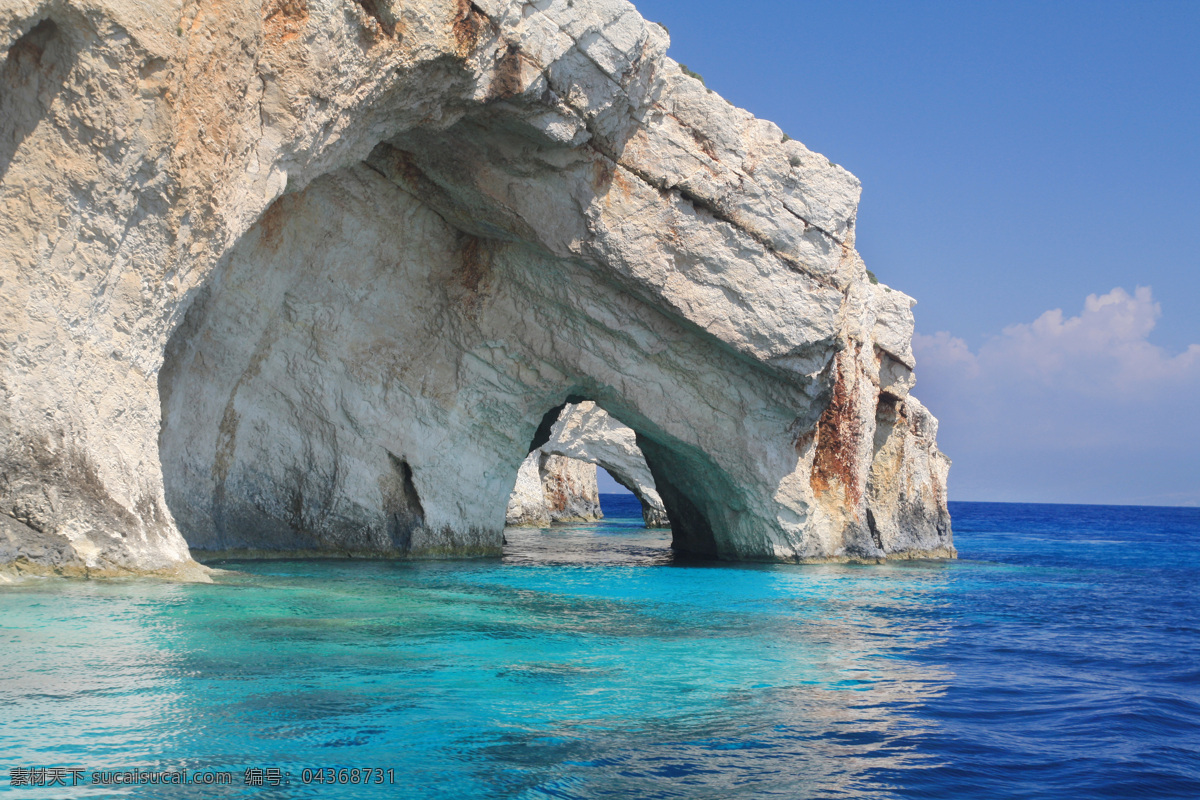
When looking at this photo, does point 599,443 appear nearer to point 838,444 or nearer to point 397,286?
point 838,444

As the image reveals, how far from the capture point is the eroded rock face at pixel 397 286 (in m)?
9.20

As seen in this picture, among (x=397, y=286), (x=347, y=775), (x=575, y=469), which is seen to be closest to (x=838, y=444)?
(x=397, y=286)

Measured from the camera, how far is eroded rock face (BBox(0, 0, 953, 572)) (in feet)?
30.2

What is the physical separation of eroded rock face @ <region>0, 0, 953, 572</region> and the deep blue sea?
3041mm

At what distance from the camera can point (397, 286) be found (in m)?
16.9

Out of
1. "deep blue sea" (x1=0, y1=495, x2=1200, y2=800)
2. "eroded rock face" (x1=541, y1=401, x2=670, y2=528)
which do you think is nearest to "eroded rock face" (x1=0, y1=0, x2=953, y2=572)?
"deep blue sea" (x1=0, y1=495, x2=1200, y2=800)

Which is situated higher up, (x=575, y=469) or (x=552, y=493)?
(x=575, y=469)

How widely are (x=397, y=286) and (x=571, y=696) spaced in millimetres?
11947

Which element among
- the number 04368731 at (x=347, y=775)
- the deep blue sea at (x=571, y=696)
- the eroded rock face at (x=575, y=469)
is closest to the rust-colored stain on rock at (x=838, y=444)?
the deep blue sea at (x=571, y=696)

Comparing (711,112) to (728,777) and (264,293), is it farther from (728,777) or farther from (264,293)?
(728,777)

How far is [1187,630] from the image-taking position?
11.8 meters

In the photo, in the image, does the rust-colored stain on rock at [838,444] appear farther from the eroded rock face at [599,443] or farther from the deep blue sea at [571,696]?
the eroded rock face at [599,443]

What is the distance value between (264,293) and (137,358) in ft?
16.0

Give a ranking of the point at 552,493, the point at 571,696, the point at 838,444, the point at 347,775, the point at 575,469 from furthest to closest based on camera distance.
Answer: the point at 575,469, the point at 552,493, the point at 838,444, the point at 571,696, the point at 347,775
